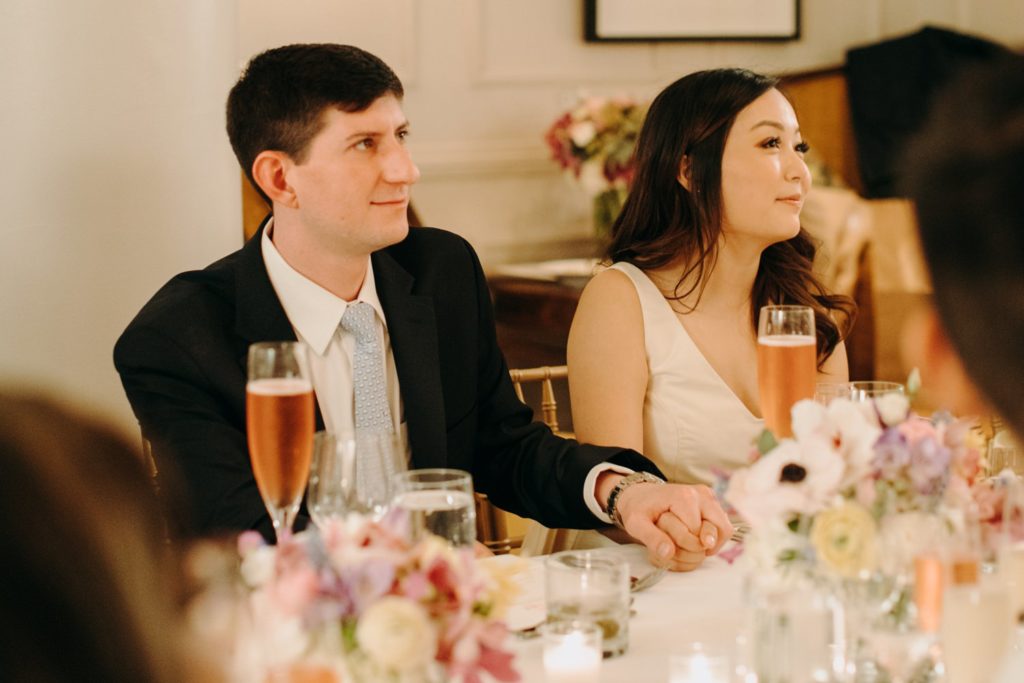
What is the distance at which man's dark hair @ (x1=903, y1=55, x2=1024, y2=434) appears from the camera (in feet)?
2.64

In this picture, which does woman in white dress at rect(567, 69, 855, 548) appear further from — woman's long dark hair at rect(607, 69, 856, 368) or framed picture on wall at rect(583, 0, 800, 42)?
framed picture on wall at rect(583, 0, 800, 42)

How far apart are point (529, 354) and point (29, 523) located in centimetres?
393

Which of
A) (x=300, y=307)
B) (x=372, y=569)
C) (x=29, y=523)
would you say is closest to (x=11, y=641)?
(x=29, y=523)

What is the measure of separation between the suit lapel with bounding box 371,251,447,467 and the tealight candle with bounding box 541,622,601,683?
862mm

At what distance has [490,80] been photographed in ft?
15.9

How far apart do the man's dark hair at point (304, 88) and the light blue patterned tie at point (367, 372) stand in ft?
0.91

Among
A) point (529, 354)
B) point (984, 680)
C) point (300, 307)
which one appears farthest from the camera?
point (529, 354)

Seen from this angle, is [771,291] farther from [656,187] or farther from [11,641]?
[11,641]

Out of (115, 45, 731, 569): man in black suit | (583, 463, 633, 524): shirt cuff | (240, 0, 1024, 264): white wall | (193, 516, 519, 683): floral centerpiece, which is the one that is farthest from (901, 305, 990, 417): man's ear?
(240, 0, 1024, 264): white wall

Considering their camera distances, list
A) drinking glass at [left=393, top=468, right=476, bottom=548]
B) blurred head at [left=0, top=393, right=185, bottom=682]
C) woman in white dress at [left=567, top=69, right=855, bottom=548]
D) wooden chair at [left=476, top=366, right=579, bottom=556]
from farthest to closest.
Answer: woman in white dress at [left=567, top=69, right=855, bottom=548] → wooden chair at [left=476, top=366, right=579, bottom=556] → drinking glass at [left=393, top=468, right=476, bottom=548] → blurred head at [left=0, top=393, right=185, bottom=682]

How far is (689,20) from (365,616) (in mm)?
4595

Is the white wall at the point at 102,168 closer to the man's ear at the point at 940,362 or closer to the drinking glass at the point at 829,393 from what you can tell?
the drinking glass at the point at 829,393

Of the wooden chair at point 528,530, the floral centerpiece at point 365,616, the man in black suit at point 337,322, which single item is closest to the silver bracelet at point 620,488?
the man in black suit at point 337,322

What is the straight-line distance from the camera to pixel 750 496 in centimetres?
127
